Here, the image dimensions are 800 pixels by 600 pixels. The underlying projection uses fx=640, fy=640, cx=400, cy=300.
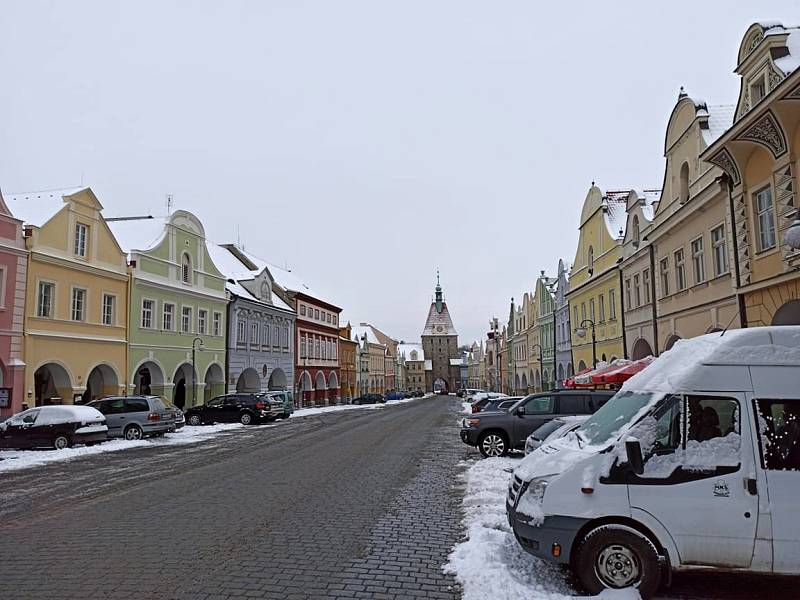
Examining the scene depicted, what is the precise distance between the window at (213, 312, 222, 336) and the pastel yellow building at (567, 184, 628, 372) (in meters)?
22.0

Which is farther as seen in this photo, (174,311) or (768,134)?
(174,311)

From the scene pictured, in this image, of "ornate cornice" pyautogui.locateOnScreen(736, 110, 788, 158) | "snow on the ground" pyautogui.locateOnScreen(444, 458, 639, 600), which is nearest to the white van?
"snow on the ground" pyautogui.locateOnScreen(444, 458, 639, 600)

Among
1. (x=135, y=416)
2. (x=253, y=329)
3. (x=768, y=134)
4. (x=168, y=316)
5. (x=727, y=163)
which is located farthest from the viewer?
(x=253, y=329)

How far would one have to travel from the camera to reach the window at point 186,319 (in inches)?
1432

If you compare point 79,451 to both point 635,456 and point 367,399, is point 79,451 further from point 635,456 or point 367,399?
point 367,399

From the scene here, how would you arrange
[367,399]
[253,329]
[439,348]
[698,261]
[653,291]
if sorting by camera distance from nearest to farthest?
1. [698,261]
2. [653,291]
3. [253,329]
4. [367,399]
5. [439,348]

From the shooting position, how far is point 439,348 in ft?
487

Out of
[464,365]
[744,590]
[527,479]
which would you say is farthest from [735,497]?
[464,365]

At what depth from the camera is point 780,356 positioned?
6160 mm

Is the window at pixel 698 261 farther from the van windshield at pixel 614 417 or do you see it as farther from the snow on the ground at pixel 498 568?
the van windshield at pixel 614 417

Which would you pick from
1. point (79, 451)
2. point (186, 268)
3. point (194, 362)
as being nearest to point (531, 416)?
point (79, 451)

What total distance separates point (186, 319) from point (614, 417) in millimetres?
33416

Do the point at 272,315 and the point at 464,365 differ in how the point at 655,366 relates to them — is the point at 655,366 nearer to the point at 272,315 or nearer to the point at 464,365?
the point at 272,315

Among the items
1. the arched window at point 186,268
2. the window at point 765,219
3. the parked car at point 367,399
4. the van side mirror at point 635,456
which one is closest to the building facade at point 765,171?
the window at point 765,219
